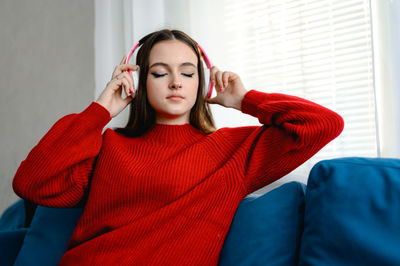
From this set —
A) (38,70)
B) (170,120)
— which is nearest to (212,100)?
(170,120)

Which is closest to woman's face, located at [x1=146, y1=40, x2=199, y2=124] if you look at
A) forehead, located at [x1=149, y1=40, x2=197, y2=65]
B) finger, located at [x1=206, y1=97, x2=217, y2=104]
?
forehead, located at [x1=149, y1=40, x2=197, y2=65]

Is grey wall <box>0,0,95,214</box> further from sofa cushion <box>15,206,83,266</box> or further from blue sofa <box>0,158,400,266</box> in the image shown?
blue sofa <box>0,158,400,266</box>

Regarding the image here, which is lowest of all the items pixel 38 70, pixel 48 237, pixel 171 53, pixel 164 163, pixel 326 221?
pixel 48 237

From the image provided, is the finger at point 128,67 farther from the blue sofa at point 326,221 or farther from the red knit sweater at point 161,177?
the blue sofa at point 326,221

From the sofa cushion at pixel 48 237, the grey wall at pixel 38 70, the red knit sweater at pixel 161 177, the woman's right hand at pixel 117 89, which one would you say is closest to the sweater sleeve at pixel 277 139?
the red knit sweater at pixel 161 177

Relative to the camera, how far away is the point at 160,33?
1300 millimetres

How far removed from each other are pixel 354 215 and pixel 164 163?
0.55 meters

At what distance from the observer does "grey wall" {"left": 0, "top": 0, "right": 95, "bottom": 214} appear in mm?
2367

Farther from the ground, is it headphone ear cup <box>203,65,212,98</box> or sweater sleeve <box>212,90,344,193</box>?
headphone ear cup <box>203,65,212,98</box>

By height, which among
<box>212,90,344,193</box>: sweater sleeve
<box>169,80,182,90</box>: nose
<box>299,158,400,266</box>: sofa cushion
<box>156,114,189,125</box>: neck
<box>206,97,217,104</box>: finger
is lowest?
<box>299,158,400,266</box>: sofa cushion

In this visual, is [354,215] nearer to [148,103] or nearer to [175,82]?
[175,82]

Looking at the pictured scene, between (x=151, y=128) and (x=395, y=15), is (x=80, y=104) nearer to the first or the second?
(x=151, y=128)

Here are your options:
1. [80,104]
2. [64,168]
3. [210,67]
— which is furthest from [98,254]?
[80,104]

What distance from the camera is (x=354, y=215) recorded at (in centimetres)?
81
